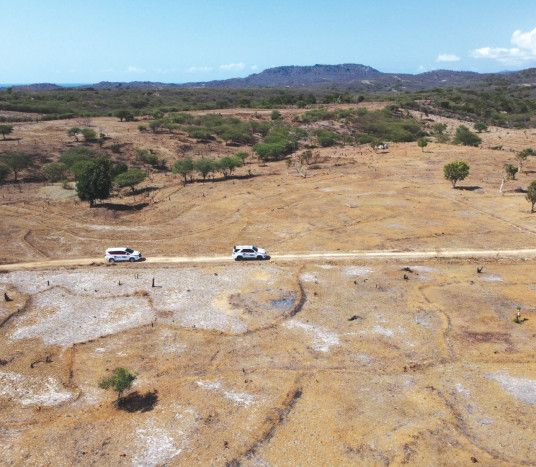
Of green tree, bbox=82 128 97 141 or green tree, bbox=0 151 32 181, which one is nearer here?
green tree, bbox=0 151 32 181

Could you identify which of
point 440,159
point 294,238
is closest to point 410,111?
point 440,159

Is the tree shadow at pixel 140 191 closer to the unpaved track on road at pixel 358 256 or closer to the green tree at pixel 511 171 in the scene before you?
the unpaved track on road at pixel 358 256

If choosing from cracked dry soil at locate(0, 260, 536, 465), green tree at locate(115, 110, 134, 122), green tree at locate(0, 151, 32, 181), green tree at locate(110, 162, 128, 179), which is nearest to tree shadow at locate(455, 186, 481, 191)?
cracked dry soil at locate(0, 260, 536, 465)

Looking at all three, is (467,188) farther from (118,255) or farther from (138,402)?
(138,402)

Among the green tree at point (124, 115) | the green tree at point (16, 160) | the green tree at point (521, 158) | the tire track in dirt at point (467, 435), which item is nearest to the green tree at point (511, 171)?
the green tree at point (521, 158)

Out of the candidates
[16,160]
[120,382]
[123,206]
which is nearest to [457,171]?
[123,206]

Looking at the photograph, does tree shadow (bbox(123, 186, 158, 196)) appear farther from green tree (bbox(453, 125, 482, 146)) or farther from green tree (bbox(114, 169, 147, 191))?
green tree (bbox(453, 125, 482, 146))
